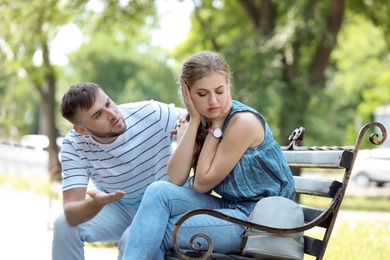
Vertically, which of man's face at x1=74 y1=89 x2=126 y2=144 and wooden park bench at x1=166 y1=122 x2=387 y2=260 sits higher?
man's face at x1=74 y1=89 x2=126 y2=144

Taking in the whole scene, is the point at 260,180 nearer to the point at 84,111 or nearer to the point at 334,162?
the point at 334,162

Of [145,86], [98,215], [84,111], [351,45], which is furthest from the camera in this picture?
[145,86]

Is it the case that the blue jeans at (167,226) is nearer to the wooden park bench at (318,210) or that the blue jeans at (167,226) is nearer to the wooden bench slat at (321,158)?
the wooden park bench at (318,210)

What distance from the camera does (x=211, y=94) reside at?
350 centimetres

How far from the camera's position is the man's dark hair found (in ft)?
13.3

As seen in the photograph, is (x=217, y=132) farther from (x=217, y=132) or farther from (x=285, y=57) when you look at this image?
(x=285, y=57)

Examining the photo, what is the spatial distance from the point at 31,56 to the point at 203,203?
51.4ft

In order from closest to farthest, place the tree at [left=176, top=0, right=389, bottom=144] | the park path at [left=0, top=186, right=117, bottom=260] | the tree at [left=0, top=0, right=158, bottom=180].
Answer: the park path at [left=0, top=186, right=117, bottom=260]
the tree at [left=176, top=0, right=389, bottom=144]
the tree at [left=0, top=0, right=158, bottom=180]

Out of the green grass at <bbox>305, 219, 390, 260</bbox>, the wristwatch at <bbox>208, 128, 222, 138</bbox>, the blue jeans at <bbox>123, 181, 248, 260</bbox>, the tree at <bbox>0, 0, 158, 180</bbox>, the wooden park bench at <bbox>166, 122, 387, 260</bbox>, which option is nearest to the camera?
the wooden park bench at <bbox>166, 122, 387, 260</bbox>

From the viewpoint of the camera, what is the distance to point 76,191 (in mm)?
4152

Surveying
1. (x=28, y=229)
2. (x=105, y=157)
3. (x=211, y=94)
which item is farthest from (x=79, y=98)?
(x=28, y=229)

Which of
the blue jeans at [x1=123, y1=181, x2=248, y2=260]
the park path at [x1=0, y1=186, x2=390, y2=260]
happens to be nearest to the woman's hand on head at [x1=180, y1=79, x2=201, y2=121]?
the blue jeans at [x1=123, y1=181, x2=248, y2=260]

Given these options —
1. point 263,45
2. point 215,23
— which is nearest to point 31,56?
point 215,23

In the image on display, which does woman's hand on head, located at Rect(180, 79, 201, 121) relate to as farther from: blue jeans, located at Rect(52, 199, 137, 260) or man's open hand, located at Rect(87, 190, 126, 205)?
blue jeans, located at Rect(52, 199, 137, 260)
